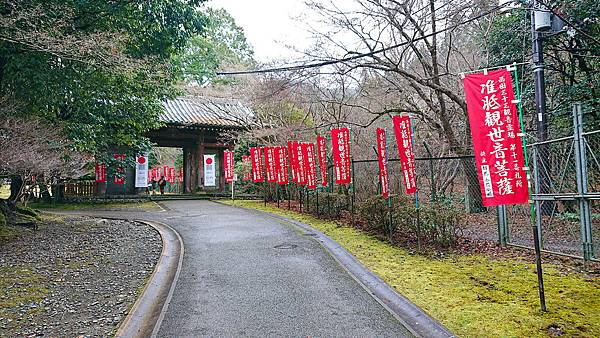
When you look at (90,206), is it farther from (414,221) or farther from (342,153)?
(414,221)

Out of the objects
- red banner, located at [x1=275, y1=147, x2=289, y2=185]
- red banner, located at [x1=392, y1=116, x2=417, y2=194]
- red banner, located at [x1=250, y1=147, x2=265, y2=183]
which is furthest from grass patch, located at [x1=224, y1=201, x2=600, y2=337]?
red banner, located at [x1=250, y1=147, x2=265, y2=183]

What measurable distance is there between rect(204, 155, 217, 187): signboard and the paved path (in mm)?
12922

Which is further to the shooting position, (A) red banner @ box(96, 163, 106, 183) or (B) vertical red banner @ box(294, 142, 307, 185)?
(A) red banner @ box(96, 163, 106, 183)

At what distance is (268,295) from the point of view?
16.9 ft

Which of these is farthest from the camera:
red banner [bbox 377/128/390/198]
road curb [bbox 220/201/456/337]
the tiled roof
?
the tiled roof

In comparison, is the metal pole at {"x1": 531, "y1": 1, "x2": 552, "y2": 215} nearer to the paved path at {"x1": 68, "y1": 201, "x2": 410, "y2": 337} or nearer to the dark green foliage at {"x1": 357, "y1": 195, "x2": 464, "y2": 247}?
the dark green foliage at {"x1": 357, "y1": 195, "x2": 464, "y2": 247}

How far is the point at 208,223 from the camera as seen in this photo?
1159 centimetres

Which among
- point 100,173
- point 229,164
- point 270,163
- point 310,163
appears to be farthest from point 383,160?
point 100,173

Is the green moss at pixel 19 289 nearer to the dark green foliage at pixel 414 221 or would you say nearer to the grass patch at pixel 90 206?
the dark green foliage at pixel 414 221

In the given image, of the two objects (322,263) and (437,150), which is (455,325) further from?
(437,150)

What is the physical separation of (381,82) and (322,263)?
32.8 feet

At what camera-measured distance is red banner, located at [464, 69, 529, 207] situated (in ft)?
16.1

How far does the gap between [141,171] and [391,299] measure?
1780cm

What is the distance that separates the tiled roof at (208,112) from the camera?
21.2 m
